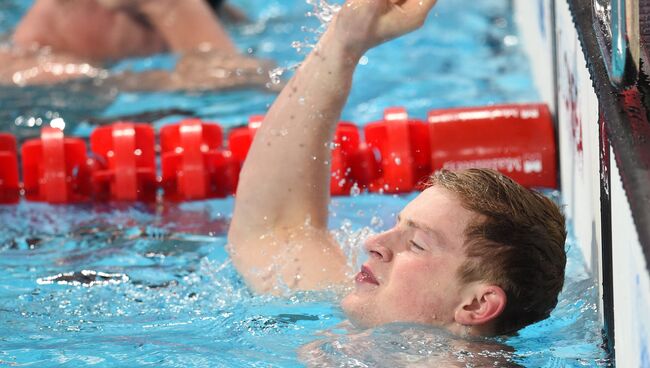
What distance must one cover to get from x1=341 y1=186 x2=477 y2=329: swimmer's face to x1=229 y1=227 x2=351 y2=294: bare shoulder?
322 mm

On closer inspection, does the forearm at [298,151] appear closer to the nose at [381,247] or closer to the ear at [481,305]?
the nose at [381,247]

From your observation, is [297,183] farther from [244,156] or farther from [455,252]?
[244,156]

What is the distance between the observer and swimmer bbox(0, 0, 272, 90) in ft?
12.8

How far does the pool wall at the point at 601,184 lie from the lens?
1.27 m

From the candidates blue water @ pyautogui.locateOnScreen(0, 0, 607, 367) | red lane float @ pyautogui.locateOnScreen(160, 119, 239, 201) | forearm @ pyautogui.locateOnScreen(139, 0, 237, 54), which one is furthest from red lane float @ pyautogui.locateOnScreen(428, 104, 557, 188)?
forearm @ pyautogui.locateOnScreen(139, 0, 237, 54)

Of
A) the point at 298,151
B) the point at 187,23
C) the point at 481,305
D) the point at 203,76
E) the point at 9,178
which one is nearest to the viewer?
the point at 481,305

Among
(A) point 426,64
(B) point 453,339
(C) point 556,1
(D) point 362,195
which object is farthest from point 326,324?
(A) point 426,64

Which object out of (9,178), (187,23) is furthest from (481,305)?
(187,23)

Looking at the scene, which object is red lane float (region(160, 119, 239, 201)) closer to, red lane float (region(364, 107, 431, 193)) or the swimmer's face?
red lane float (region(364, 107, 431, 193))

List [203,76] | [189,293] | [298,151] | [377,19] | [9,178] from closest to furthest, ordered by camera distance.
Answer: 1. [377,19]
2. [298,151]
3. [189,293]
4. [9,178]
5. [203,76]

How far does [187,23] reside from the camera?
406cm

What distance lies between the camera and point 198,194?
2.88 metres

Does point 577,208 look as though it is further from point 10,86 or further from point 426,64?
point 10,86

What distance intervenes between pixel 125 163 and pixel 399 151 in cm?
73
